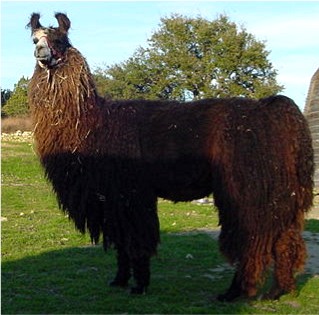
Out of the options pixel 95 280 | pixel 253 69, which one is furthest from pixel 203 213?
pixel 253 69

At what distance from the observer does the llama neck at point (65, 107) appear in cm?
748

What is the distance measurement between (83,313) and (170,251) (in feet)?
10.5

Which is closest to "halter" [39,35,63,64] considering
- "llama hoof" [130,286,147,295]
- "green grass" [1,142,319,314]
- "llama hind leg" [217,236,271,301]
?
"green grass" [1,142,319,314]

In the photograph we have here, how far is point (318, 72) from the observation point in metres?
19.9

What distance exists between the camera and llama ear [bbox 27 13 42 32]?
7743 millimetres

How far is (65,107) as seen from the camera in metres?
7.53

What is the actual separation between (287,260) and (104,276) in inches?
85.4

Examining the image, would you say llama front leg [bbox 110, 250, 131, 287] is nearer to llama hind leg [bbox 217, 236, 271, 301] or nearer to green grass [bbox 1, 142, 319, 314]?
green grass [bbox 1, 142, 319, 314]

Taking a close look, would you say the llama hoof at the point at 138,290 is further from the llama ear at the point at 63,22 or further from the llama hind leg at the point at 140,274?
the llama ear at the point at 63,22

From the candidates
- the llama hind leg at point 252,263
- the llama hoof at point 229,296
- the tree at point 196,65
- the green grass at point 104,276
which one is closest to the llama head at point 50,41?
the green grass at point 104,276

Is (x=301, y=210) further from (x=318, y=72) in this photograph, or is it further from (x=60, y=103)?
(x=318, y=72)

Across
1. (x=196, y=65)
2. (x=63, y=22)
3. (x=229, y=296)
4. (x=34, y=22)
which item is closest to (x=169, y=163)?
(x=229, y=296)

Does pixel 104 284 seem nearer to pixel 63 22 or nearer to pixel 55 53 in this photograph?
pixel 55 53

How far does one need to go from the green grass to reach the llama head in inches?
83.8
